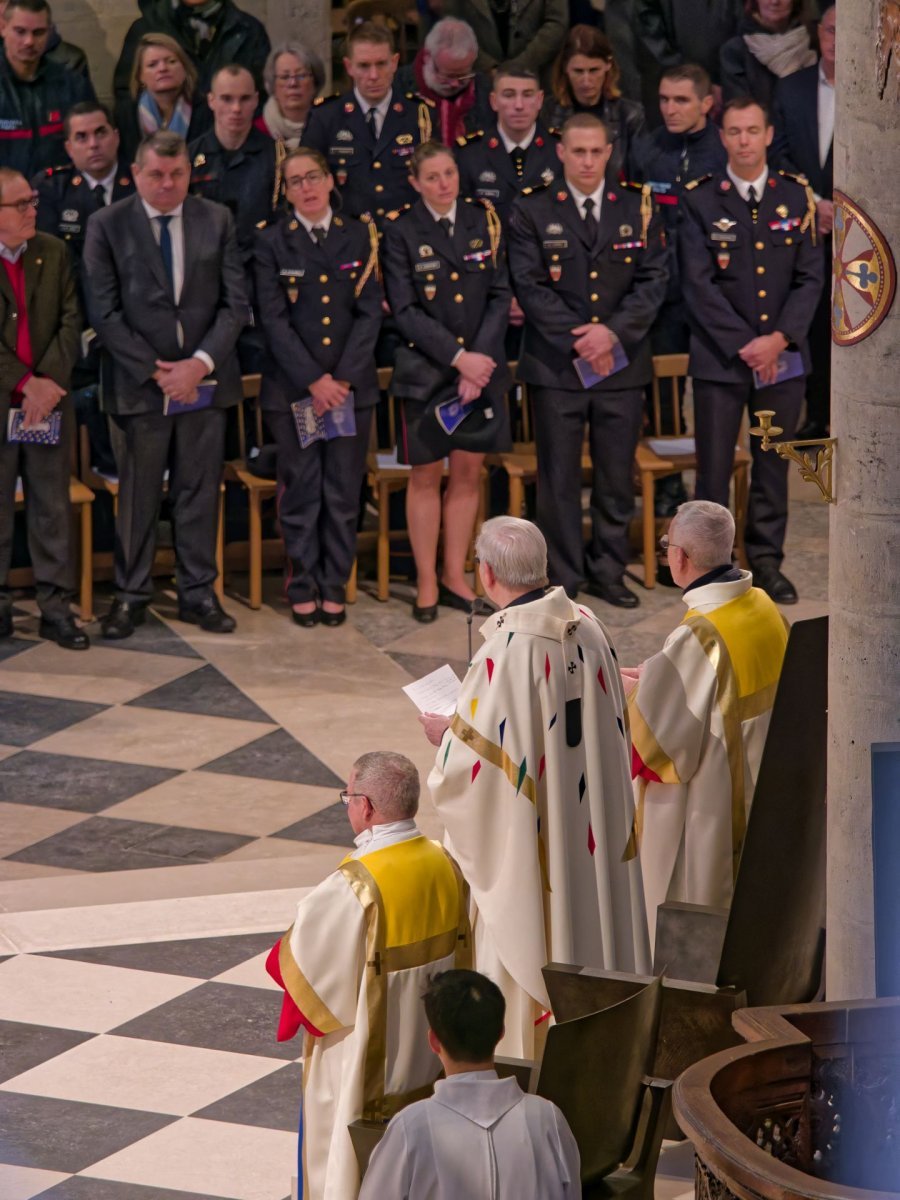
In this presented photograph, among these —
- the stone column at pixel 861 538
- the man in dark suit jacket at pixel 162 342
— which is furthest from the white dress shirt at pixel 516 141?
the stone column at pixel 861 538

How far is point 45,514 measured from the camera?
9.48m

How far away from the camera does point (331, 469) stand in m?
9.71

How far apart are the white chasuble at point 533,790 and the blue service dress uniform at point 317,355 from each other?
432cm

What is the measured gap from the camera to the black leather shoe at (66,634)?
31.2ft

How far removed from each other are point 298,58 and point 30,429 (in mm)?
2241

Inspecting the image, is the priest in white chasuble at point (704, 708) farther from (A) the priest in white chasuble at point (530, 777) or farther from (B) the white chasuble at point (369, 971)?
(B) the white chasuble at point (369, 971)

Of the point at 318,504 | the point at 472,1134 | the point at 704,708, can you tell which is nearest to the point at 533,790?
the point at 704,708

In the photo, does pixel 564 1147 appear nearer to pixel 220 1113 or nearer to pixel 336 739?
pixel 220 1113

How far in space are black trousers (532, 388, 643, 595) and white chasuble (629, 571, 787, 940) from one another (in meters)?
4.07

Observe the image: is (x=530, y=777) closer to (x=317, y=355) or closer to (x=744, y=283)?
(x=317, y=355)

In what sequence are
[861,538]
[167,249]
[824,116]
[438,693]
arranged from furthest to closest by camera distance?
[824,116] < [167,249] < [438,693] < [861,538]

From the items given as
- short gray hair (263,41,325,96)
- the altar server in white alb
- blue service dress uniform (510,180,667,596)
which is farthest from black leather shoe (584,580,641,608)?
the altar server in white alb

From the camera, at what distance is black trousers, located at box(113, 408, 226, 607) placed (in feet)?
31.2

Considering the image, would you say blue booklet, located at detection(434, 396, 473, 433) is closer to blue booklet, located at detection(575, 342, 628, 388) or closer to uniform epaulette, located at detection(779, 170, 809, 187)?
blue booklet, located at detection(575, 342, 628, 388)
